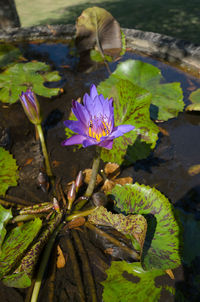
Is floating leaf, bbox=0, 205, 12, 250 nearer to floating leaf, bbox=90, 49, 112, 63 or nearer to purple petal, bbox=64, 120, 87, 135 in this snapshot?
purple petal, bbox=64, 120, 87, 135

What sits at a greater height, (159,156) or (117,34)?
(117,34)

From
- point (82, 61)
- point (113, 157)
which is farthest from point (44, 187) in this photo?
point (82, 61)

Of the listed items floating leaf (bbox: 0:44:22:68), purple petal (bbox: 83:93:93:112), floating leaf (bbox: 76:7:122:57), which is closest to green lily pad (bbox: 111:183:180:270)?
purple petal (bbox: 83:93:93:112)

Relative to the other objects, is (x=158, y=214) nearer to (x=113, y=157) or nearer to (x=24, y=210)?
(x=113, y=157)

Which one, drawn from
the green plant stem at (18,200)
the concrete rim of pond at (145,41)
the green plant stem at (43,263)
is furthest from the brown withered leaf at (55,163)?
the concrete rim of pond at (145,41)

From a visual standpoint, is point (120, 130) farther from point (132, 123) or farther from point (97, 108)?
point (132, 123)

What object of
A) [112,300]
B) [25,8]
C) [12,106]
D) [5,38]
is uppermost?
[25,8]
